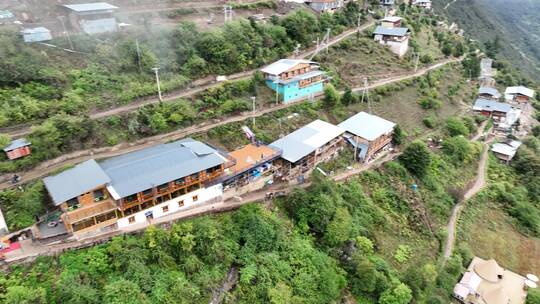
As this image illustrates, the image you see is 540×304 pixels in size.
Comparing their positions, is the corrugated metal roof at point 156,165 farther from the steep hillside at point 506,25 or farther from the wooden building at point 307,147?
the steep hillside at point 506,25

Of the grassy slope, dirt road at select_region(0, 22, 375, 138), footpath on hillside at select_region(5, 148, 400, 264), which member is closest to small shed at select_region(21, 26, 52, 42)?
dirt road at select_region(0, 22, 375, 138)

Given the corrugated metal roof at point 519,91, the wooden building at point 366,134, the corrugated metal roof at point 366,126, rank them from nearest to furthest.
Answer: the wooden building at point 366,134 < the corrugated metal roof at point 366,126 < the corrugated metal roof at point 519,91

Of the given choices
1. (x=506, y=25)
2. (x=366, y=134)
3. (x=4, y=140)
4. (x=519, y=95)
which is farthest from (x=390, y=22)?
(x=506, y=25)

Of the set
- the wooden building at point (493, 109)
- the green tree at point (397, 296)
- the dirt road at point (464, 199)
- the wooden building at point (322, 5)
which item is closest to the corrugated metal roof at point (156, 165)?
the green tree at point (397, 296)

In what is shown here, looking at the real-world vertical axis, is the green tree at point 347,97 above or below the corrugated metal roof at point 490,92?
above

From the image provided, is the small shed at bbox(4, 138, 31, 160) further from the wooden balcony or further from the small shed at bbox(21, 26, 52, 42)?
the small shed at bbox(21, 26, 52, 42)

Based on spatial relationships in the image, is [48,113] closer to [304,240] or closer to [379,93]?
[304,240]
